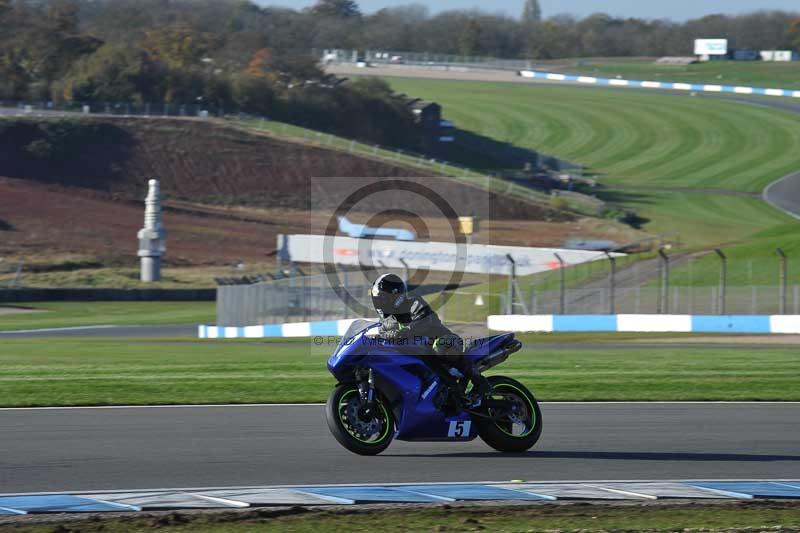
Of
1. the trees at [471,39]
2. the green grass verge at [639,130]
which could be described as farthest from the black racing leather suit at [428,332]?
the trees at [471,39]

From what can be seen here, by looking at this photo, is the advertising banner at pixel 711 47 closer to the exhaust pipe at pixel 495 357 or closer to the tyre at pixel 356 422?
the exhaust pipe at pixel 495 357

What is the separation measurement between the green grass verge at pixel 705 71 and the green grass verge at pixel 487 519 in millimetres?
121321

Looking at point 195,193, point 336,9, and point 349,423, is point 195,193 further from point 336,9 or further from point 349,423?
point 336,9

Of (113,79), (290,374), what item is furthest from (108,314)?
(113,79)

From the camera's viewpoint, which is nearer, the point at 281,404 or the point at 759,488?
the point at 759,488

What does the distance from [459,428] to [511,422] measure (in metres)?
0.55

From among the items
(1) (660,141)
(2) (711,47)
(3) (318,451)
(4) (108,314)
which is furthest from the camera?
(2) (711,47)

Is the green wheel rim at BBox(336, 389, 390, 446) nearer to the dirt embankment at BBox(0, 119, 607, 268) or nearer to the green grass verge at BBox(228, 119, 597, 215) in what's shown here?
the dirt embankment at BBox(0, 119, 607, 268)

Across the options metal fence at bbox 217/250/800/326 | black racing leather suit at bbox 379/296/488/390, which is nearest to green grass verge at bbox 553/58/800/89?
metal fence at bbox 217/250/800/326

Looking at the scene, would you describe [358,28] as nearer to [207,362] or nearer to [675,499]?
[207,362]

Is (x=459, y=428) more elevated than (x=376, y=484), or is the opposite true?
(x=459, y=428)

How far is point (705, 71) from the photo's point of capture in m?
137

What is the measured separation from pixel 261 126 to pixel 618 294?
5896 centimetres

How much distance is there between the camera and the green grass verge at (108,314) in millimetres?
42875
